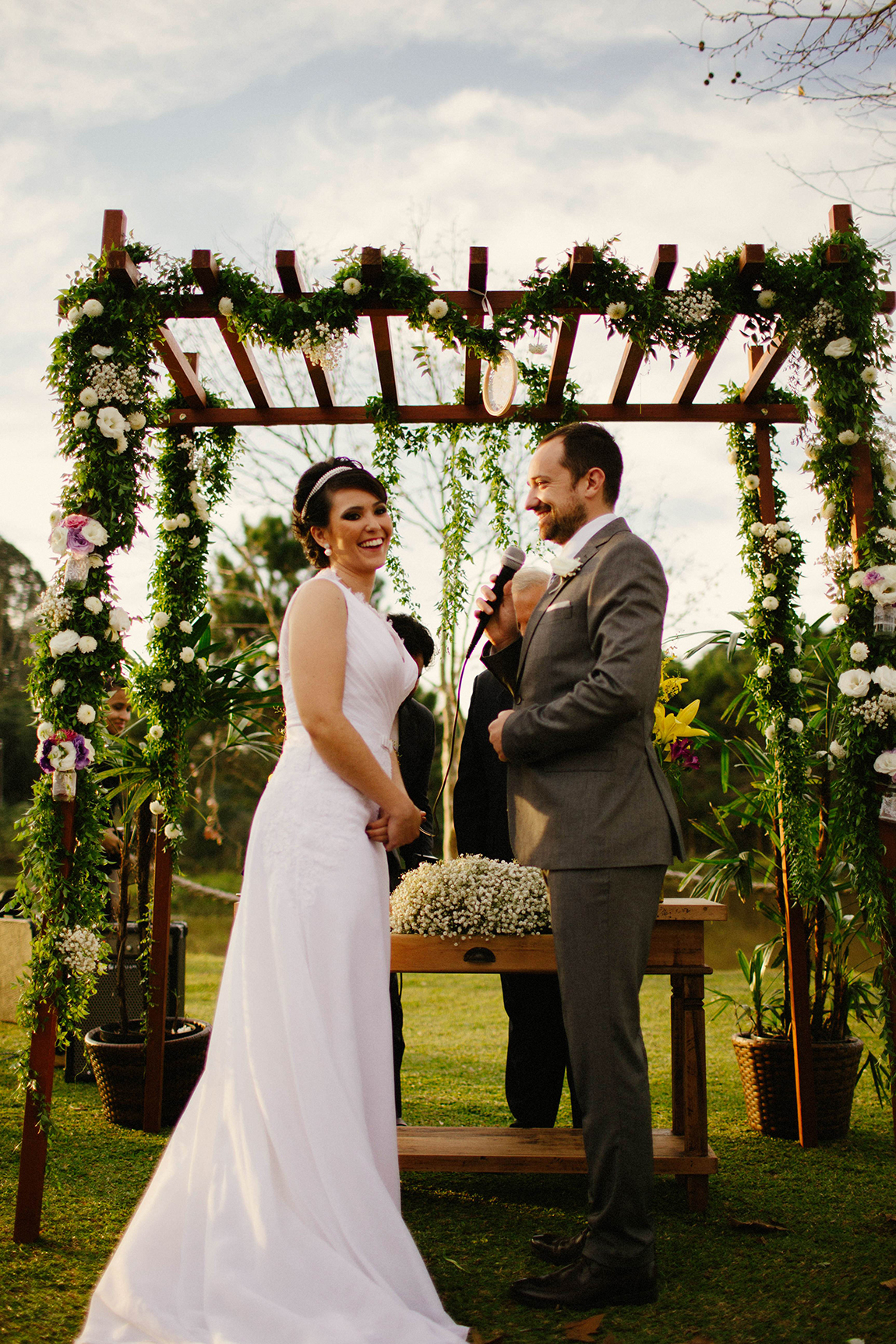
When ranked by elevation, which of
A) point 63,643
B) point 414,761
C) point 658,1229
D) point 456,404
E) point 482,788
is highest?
point 456,404

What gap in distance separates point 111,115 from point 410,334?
5932 millimetres

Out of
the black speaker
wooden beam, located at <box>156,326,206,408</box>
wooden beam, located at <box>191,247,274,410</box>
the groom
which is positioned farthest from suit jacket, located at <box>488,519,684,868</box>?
the black speaker

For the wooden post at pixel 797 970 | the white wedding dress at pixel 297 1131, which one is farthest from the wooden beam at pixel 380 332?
the white wedding dress at pixel 297 1131

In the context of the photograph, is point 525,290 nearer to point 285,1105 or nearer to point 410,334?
point 285,1105

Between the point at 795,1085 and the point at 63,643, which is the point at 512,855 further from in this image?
the point at 63,643

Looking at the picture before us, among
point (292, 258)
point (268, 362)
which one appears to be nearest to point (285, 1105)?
point (292, 258)

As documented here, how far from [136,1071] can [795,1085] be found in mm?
2900

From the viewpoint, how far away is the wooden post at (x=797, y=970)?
403cm

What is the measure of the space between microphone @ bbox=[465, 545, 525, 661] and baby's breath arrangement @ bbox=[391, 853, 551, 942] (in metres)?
0.79

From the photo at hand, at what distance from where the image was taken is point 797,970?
13.6 ft

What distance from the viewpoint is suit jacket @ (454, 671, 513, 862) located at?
3.92 m

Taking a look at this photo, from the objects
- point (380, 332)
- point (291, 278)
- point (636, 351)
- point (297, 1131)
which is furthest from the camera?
point (636, 351)

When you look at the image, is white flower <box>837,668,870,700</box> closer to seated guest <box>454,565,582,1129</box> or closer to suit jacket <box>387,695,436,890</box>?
seated guest <box>454,565,582,1129</box>

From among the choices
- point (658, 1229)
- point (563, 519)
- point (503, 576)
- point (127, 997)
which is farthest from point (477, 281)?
point (127, 997)
